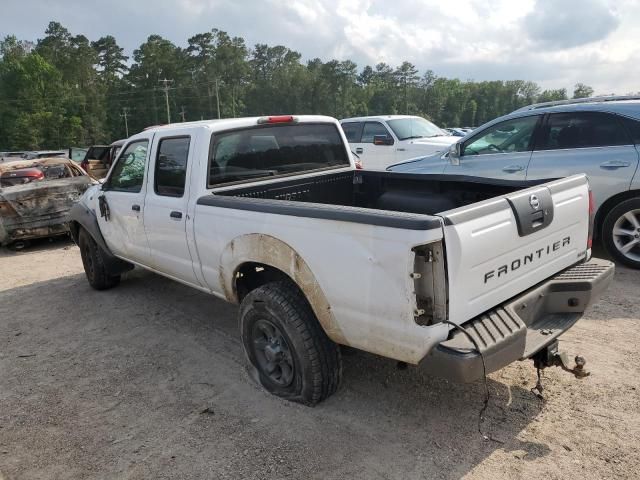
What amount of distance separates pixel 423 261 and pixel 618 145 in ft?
14.2

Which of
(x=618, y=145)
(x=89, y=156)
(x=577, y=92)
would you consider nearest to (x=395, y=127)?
(x=618, y=145)

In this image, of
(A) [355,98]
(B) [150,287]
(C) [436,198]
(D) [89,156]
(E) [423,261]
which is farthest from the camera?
(A) [355,98]

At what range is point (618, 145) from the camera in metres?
5.54

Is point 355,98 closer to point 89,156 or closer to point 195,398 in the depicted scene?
point 89,156

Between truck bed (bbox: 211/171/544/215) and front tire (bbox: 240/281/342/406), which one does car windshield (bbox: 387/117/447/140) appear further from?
front tire (bbox: 240/281/342/406)

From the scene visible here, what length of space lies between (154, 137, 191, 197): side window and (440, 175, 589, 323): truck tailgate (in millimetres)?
2388

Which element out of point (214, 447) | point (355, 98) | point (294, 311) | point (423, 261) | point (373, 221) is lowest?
point (214, 447)

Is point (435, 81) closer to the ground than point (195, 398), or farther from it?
farther from it

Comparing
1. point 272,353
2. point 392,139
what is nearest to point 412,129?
point 392,139

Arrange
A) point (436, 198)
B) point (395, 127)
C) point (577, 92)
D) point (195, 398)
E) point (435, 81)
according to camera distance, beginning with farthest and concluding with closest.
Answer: point (435, 81)
point (577, 92)
point (395, 127)
point (436, 198)
point (195, 398)

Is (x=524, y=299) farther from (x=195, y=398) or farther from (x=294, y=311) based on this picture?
(x=195, y=398)

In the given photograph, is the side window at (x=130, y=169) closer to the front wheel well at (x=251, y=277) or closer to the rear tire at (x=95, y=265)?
the rear tire at (x=95, y=265)

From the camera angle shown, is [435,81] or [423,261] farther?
[435,81]

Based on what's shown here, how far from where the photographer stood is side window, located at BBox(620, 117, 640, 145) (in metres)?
5.43
